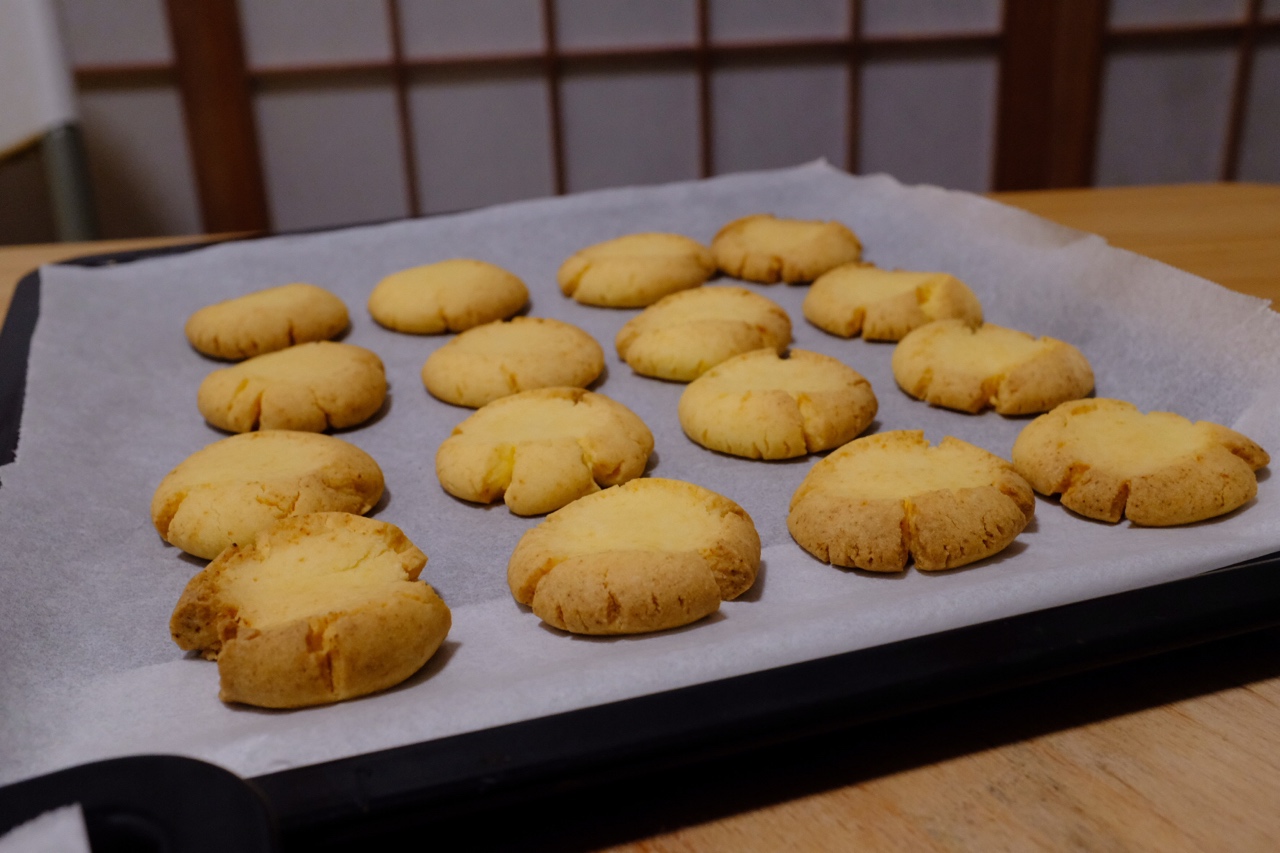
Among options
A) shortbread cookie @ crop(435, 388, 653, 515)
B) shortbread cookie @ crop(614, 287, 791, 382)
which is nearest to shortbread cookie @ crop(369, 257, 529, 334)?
shortbread cookie @ crop(614, 287, 791, 382)

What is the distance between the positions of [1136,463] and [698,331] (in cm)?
76

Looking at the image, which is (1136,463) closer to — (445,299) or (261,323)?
(445,299)

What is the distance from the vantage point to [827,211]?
245 centimetres

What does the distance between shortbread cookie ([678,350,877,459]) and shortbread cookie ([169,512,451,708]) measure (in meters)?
0.55

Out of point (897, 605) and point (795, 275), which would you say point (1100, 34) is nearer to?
point (795, 275)

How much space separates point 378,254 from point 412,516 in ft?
3.35

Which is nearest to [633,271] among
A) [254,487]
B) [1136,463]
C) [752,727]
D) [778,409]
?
[778,409]

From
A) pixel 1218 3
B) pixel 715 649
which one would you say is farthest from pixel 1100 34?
pixel 715 649

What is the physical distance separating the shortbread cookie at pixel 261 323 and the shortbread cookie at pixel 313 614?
31.7 inches

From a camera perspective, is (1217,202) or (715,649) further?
(1217,202)

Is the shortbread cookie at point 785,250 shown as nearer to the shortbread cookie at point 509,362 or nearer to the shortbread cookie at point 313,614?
Result: the shortbread cookie at point 509,362

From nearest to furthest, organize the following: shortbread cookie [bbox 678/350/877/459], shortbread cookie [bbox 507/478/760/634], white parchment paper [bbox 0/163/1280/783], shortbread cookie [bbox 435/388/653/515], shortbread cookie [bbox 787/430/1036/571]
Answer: white parchment paper [bbox 0/163/1280/783], shortbread cookie [bbox 507/478/760/634], shortbread cookie [bbox 787/430/1036/571], shortbread cookie [bbox 435/388/653/515], shortbread cookie [bbox 678/350/877/459]

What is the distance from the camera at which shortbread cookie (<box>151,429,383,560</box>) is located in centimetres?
129

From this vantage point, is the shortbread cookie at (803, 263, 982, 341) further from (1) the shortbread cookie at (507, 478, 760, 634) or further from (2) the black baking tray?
(2) the black baking tray
